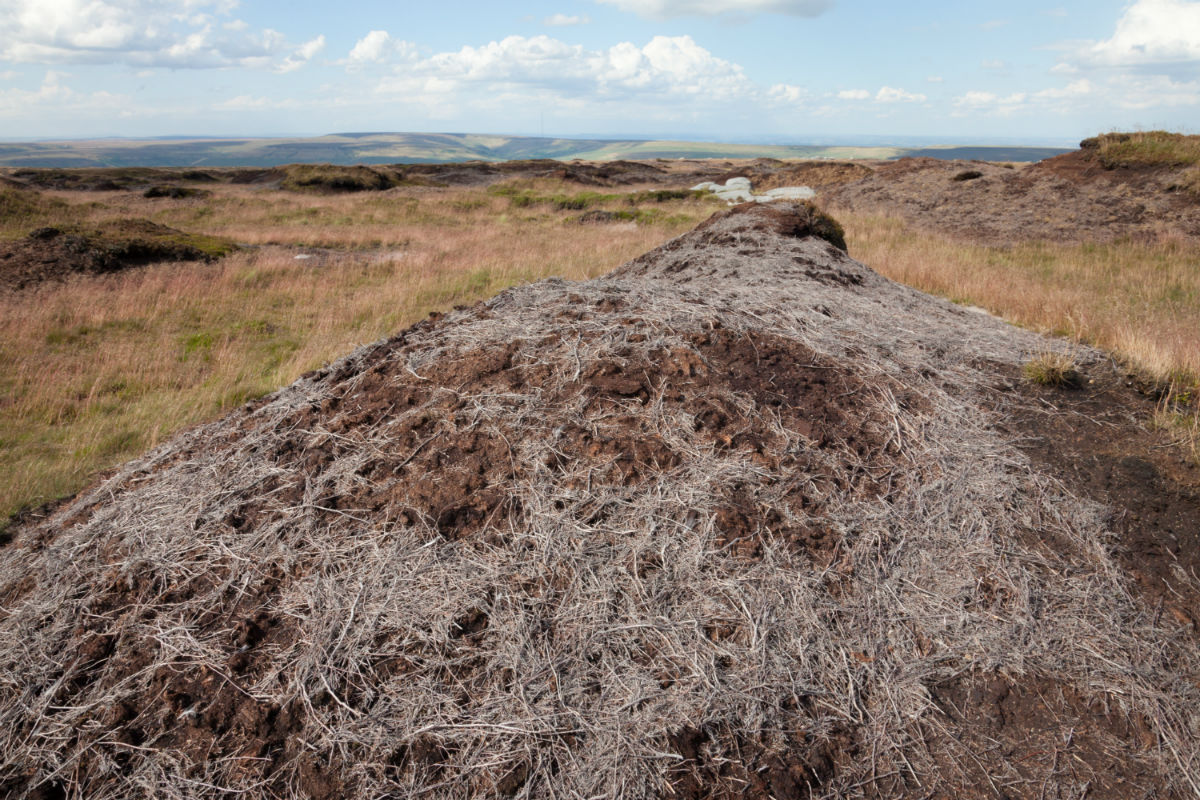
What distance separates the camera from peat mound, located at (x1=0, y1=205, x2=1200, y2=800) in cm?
212

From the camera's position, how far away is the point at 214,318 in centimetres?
877

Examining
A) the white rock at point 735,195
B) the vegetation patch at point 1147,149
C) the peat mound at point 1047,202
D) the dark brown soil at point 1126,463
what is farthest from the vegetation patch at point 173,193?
the vegetation patch at point 1147,149

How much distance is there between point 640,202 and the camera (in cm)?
2453

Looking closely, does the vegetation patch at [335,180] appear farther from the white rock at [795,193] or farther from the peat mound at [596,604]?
the peat mound at [596,604]

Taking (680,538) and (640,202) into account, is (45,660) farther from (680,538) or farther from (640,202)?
(640,202)

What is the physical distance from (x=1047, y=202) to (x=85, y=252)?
880 inches

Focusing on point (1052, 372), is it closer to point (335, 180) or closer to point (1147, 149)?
point (1147, 149)

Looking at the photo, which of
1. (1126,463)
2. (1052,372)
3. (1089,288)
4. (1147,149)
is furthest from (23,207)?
(1147,149)

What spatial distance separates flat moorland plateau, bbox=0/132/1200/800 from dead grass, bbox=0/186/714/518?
13 centimetres

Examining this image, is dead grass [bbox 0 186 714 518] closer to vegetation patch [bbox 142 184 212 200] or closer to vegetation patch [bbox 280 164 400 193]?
vegetation patch [bbox 142 184 212 200]

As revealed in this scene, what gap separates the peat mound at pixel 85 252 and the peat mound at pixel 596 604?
885 cm

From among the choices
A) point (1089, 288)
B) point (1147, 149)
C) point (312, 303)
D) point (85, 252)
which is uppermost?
point (1147, 149)

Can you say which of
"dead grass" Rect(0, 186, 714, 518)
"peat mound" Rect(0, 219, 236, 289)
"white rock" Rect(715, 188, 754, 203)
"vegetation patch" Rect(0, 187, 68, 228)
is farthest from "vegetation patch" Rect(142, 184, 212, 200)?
"white rock" Rect(715, 188, 754, 203)

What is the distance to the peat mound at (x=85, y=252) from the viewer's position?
10.0 m
